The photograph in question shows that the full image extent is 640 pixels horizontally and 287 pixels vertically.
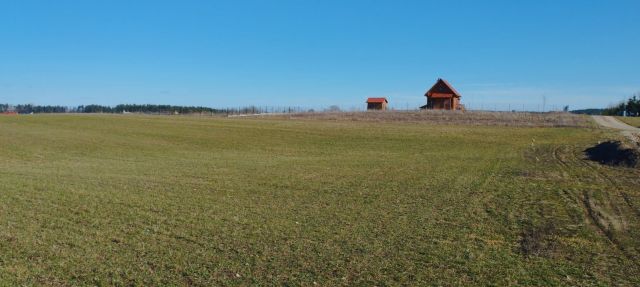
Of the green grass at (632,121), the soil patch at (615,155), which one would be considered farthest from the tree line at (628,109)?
the soil patch at (615,155)

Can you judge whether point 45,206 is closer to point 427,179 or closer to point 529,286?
point 529,286

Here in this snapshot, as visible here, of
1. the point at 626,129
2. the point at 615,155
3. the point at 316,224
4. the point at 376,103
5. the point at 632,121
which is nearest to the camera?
the point at 316,224

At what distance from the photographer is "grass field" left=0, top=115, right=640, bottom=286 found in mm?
8055

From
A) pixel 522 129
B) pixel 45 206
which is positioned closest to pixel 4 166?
pixel 45 206

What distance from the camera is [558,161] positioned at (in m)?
28.4

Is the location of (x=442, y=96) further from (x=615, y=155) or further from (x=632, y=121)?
(x=615, y=155)

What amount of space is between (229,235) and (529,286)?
5666mm

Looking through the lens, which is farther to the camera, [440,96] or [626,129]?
[440,96]

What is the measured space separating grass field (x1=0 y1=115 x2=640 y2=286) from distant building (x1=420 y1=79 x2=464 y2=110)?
73.3 m

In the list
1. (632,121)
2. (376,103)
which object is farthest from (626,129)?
(376,103)

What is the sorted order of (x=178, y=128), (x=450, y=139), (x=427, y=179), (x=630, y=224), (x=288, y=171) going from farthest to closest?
(x=178, y=128) < (x=450, y=139) < (x=288, y=171) < (x=427, y=179) < (x=630, y=224)

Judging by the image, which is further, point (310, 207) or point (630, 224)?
point (310, 207)

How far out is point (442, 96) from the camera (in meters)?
97.8

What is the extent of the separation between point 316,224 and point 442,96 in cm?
9011
